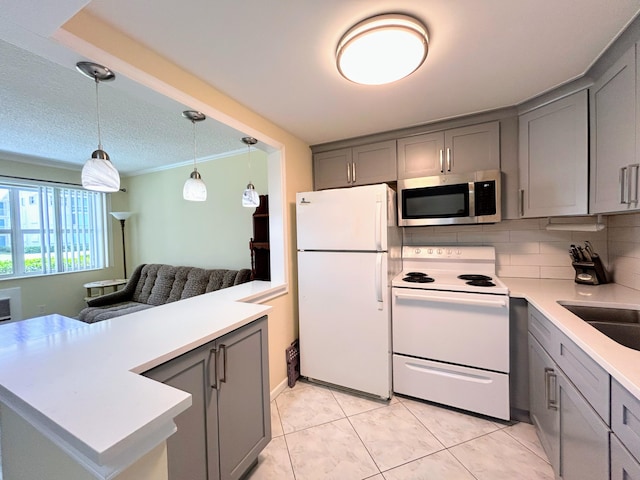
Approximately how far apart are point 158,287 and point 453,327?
11.5 ft

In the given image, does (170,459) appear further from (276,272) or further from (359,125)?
(359,125)

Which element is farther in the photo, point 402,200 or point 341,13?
point 402,200

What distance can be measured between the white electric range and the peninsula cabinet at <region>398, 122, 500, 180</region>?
72 centimetres

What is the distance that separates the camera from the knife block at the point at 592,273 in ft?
5.97

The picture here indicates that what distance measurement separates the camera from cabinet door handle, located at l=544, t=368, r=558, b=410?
1315 mm

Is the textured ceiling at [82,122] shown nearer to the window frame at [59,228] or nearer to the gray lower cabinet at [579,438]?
the window frame at [59,228]

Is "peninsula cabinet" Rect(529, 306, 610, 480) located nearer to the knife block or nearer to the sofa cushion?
the knife block

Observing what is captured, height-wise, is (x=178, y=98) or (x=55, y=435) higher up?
(x=178, y=98)

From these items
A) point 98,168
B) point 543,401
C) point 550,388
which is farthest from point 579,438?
point 98,168

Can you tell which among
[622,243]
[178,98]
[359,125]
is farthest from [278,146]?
[622,243]

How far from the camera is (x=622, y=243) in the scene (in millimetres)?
1731

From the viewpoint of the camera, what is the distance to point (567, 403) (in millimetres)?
1183

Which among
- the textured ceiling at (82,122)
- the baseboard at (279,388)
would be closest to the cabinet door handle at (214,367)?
the baseboard at (279,388)

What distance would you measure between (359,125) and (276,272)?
147cm
